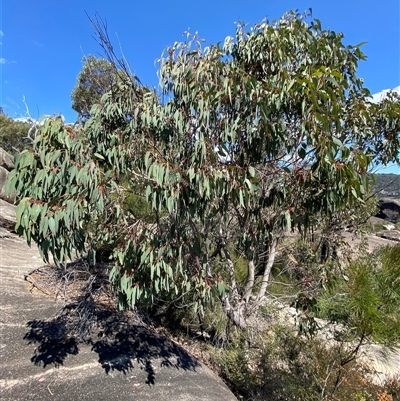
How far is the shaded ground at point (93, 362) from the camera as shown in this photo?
3246mm

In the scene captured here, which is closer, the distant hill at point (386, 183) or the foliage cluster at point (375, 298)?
the foliage cluster at point (375, 298)

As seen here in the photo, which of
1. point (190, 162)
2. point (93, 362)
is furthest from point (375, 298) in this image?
point (93, 362)

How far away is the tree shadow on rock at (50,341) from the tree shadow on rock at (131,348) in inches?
12.3

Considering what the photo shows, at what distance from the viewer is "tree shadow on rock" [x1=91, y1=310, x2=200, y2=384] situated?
3723 mm

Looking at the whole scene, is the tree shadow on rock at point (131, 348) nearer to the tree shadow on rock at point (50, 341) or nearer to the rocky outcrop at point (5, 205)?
the tree shadow on rock at point (50, 341)

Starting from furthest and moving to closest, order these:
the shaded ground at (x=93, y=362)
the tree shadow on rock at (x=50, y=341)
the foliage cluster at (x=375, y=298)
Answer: the tree shadow on rock at (x=50, y=341)
the shaded ground at (x=93, y=362)
the foliage cluster at (x=375, y=298)

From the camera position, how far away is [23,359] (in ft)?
11.6

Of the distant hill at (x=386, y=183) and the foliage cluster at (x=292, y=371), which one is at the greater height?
the distant hill at (x=386, y=183)

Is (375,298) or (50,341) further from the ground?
(375,298)

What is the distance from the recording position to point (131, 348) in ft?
13.2

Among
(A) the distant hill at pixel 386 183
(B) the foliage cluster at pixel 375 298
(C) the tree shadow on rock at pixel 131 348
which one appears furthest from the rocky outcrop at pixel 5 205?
(A) the distant hill at pixel 386 183

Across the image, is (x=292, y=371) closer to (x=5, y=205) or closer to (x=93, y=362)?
(x=93, y=362)

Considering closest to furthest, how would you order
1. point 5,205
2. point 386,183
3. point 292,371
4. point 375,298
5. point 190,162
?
1. point 190,162
2. point 375,298
3. point 292,371
4. point 386,183
5. point 5,205

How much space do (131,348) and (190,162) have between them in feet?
8.98
